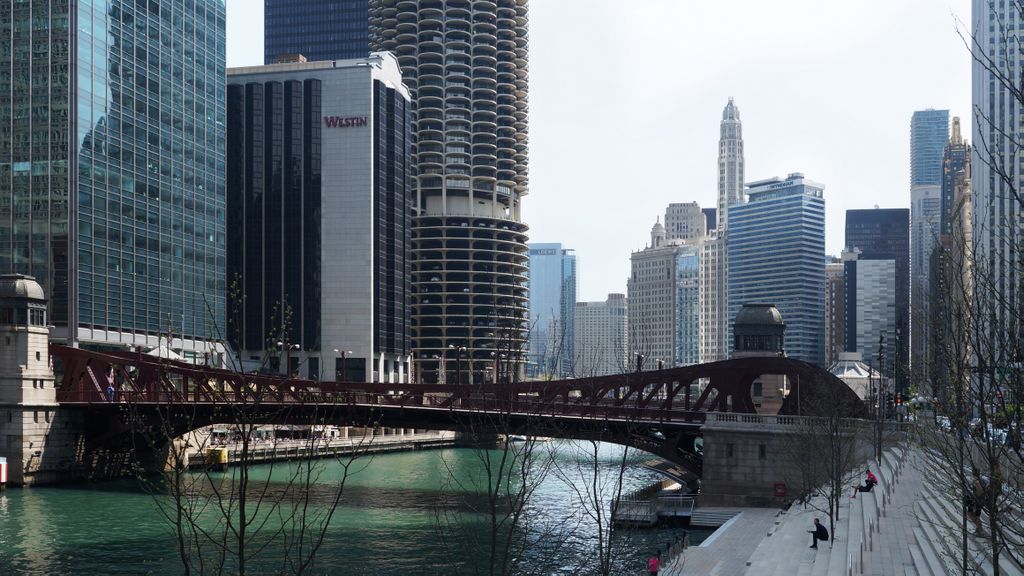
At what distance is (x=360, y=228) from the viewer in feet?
639

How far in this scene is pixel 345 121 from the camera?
19512 centimetres

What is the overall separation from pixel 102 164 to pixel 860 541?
110395 millimetres

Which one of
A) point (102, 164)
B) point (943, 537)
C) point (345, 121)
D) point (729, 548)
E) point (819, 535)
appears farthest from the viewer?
point (345, 121)

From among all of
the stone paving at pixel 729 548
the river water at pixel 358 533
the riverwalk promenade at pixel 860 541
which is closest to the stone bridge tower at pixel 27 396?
the river water at pixel 358 533

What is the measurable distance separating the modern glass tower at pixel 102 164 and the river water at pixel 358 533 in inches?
1611

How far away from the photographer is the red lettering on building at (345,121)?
194m

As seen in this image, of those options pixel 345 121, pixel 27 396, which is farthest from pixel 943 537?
pixel 345 121

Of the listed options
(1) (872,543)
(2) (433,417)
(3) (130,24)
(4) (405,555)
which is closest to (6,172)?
(3) (130,24)

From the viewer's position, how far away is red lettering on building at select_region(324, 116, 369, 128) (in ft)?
638

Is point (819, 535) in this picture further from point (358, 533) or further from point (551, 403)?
point (551, 403)

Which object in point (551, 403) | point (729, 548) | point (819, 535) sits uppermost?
point (551, 403)

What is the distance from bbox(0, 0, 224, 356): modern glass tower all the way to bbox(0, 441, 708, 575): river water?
40.9 meters

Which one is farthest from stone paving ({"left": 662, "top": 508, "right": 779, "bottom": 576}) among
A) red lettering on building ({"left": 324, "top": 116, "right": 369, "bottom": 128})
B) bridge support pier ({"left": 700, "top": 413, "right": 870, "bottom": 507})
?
red lettering on building ({"left": 324, "top": 116, "right": 369, "bottom": 128})

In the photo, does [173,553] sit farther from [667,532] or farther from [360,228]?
[360,228]
